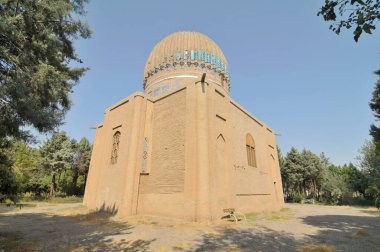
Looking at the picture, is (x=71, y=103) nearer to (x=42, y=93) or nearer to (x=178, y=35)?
(x=42, y=93)

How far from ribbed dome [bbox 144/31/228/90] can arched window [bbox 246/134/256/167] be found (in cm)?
618

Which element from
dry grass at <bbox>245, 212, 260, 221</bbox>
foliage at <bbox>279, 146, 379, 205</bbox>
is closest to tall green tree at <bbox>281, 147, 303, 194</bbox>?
foliage at <bbox>279, 146, 379, 205</bbox>

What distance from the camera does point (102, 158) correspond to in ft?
52.9

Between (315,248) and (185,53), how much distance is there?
52.4ft

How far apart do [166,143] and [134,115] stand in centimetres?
270

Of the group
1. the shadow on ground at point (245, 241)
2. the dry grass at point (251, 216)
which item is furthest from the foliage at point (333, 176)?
the shadow on ground at point (245, 241)

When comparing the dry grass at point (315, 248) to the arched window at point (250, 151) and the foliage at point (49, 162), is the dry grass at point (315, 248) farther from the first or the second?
the foliage at point (49, 162)

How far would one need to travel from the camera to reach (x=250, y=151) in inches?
678

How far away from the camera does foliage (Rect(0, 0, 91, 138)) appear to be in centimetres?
641

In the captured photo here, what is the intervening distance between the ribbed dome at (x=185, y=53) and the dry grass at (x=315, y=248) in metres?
14.9

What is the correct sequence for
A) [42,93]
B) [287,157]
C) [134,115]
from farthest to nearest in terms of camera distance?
[287,157] → [134,115] → [42,93]

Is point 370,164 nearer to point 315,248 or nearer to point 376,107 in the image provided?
point 376,107

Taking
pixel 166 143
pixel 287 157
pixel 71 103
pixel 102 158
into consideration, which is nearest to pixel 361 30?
pixel 71 103

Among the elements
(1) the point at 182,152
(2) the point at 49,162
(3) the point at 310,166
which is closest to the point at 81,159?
(2) the point at 49,162
